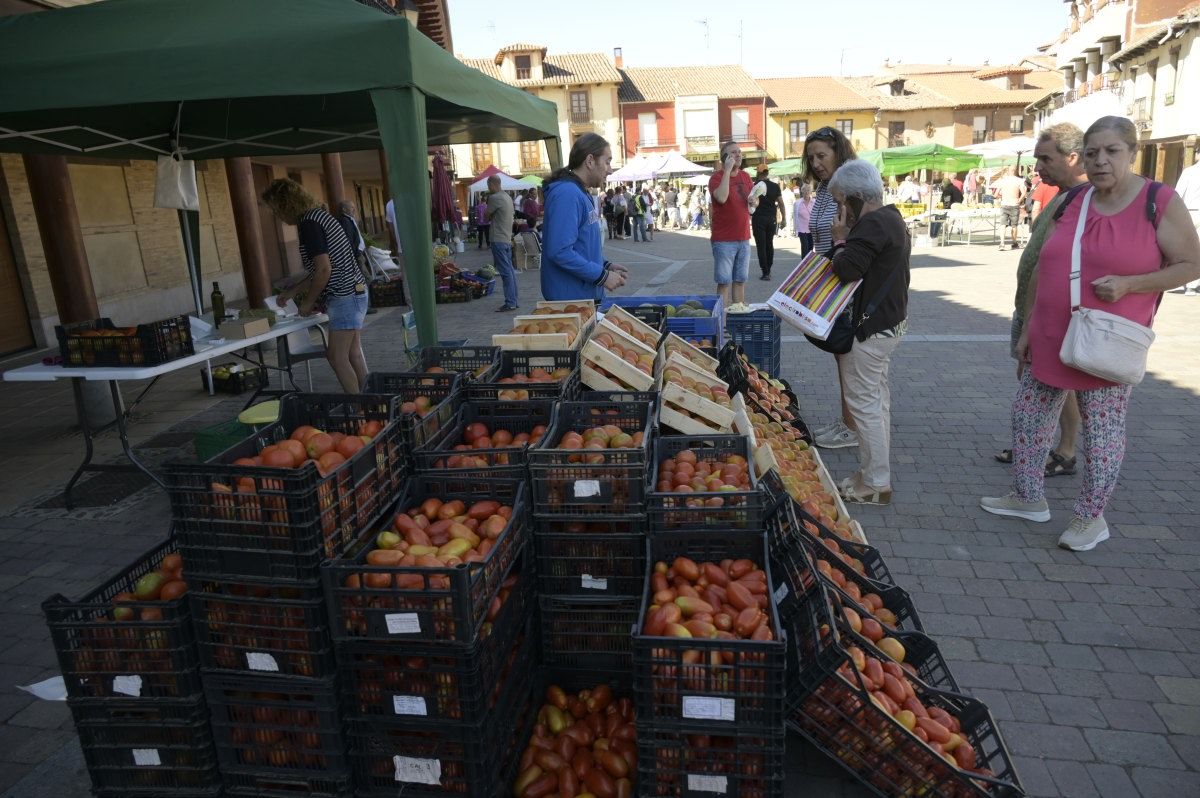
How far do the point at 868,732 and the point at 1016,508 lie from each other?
2.71 meters

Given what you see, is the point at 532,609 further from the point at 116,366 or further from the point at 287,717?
the point at 116,366

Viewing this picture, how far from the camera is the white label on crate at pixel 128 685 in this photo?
2.51m

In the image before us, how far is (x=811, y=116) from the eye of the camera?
5609 cm

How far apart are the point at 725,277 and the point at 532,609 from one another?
719cm

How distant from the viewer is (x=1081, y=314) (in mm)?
3779

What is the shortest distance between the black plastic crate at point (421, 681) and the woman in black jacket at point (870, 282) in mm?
2906

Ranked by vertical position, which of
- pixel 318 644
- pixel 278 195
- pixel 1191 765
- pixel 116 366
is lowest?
pixel 1191 765

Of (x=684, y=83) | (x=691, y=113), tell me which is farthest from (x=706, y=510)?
(x=684, y=83)

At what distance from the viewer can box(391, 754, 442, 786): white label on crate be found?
8.18 ft

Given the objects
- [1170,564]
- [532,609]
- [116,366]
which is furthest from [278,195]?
[1170,564]

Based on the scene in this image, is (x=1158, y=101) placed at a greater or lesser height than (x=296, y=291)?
greater

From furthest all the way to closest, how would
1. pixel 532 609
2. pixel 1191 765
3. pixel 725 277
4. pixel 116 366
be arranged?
1. pixel 725 277
2. pixel 116 366
3. pixel 532 609
4. pixel 1191 765

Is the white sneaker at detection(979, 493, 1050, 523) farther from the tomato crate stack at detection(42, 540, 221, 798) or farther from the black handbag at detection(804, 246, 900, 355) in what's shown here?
the tomato crate stack at detection(42, 540, 221, 798)

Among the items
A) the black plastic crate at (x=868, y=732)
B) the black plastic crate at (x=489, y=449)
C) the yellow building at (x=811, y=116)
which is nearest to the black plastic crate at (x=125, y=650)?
the black plastic crate at (x=489, y=449)
